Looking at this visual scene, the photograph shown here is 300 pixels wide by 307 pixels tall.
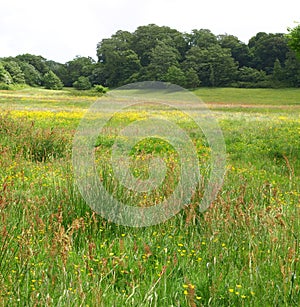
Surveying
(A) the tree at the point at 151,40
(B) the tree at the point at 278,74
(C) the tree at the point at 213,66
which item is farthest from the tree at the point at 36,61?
(B) the tree at the point at 278,74

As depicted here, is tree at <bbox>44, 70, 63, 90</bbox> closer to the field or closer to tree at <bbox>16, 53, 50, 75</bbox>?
tree at <bbox>16, 53, 50, 75</bbox>

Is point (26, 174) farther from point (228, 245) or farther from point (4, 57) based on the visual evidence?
point (4, 57)

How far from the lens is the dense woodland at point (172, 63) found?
74188 mm

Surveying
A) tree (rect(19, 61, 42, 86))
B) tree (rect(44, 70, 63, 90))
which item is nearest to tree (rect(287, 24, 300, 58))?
tree (rect(44, 70, 63, 90))

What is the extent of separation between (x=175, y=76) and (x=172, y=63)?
728cm

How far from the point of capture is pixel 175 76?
242ft

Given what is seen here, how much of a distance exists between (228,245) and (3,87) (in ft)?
223

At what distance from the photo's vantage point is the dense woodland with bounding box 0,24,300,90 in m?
74.2

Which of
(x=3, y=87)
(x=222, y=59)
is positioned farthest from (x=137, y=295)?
(x=222, y=59)

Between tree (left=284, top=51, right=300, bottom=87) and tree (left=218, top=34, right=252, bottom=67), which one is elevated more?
tree (left=218, top=34, right=252, bottom=67)

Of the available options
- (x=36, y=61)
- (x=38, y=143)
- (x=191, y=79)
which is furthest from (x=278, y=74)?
(x=38, y=143)

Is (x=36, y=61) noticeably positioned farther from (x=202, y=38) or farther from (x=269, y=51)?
(x=269, y=51)

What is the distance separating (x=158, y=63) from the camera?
7988 cm

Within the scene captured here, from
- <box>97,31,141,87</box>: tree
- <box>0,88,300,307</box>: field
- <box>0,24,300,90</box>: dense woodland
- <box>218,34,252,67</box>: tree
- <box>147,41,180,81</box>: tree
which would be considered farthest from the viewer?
<box>218,34,252,67</box>: tree
